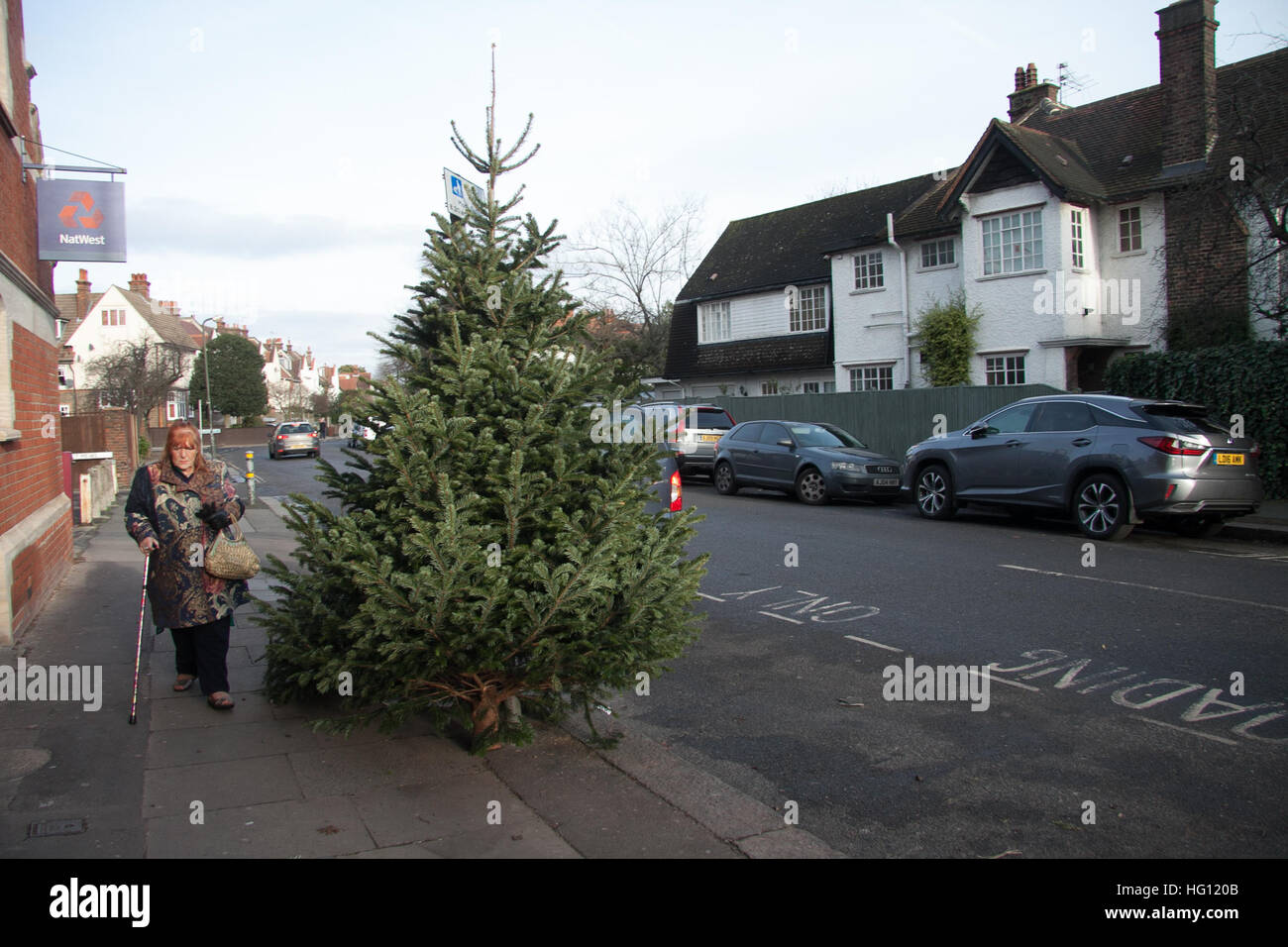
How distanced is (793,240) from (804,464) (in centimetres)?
1615

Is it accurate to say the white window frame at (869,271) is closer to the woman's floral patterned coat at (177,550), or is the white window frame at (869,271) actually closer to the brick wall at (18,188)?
the brick wall at (18,188)

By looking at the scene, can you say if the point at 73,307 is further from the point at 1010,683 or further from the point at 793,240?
the point at 1010,683

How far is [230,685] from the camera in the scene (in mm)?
6020

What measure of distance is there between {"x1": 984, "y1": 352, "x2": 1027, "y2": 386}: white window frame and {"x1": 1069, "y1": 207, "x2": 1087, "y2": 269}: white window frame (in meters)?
2.25

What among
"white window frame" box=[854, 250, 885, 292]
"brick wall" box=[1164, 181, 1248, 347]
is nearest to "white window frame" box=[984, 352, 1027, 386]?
"brick wall" box=[1164, 181, 1248, 347]

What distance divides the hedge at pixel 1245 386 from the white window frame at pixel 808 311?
41.4 feet

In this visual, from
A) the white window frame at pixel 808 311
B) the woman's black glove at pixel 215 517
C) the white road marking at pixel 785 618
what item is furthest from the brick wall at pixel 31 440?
the white window frame at pixel 808 311

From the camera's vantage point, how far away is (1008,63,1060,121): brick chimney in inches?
1030

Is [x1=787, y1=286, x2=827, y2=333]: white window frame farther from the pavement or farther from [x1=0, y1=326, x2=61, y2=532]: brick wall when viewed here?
the pavement

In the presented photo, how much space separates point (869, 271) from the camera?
26078 mm

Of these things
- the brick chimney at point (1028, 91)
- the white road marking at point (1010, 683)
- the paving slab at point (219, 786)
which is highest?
the brick chimney at point (1028, 91)

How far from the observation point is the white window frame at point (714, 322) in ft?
105
